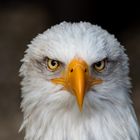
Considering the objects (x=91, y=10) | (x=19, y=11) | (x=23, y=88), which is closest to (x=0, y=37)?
(x=19, y=11)

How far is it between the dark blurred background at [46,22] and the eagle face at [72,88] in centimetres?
372

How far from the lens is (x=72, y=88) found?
14.9 ft

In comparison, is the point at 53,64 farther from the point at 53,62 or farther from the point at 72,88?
the point at 72,88

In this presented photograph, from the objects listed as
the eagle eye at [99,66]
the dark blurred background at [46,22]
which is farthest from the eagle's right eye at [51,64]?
the dark blurred background at [46,22]

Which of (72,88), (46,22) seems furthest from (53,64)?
(46,22)

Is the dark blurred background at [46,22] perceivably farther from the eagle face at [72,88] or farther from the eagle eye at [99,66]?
the eagle eye at [99,66]

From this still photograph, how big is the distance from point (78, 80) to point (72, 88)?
9cm

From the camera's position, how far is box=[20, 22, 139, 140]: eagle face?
4.63 metres

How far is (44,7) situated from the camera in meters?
9.69

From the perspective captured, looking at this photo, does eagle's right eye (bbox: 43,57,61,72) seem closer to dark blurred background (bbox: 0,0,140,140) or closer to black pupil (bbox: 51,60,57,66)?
black pupil (bbox: 51,60,57,66)

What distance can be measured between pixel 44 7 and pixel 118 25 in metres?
0.91

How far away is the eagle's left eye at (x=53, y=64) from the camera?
468 centimetres

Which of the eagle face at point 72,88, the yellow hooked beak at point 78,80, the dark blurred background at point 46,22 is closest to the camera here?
the yellow hooked beak at point 78,80

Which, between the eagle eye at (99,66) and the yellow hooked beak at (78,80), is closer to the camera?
the yellow hooked beak at (78,80)
